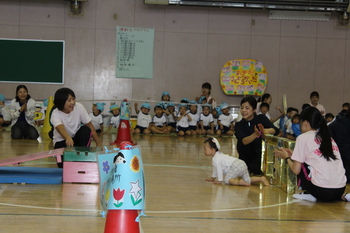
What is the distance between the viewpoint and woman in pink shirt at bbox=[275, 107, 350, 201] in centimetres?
441

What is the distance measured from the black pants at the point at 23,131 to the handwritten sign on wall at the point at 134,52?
421cm

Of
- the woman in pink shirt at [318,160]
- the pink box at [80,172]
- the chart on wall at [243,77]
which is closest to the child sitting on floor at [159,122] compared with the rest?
the chart on wall at [243,77]

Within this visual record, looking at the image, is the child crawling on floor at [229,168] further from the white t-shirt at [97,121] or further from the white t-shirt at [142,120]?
the white t-shirt at [142,120]

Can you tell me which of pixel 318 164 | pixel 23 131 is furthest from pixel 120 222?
pixel 23 131

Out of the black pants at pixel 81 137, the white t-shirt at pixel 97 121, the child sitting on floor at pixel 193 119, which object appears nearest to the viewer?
the black pants at pixel 81 137

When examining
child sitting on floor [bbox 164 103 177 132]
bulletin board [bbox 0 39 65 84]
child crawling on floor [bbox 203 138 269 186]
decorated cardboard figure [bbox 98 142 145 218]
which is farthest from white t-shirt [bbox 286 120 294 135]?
decorated cardboard figure [bbox 98 142 145 218]

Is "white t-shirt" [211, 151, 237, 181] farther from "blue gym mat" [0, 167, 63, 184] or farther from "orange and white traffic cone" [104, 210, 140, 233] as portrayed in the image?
"orange and white traffic cone" [104, 210, 140, 233]

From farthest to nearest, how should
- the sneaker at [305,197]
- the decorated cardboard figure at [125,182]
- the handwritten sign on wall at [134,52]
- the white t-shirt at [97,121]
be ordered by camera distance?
the handwritten sign on wall at [134,52], the white t-shirt at [97,121], the sneaker at [305,197], the decorated cardboard figure at [125,182]

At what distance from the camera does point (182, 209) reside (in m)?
4.05

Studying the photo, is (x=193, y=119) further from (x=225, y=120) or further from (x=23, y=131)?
(x=23, y=131)

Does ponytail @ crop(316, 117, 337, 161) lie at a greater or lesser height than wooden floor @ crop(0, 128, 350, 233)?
greater

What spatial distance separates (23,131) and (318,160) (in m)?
6.80

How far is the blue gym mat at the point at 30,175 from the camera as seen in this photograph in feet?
16.0

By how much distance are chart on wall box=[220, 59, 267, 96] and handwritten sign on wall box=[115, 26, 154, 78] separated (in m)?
2.20
